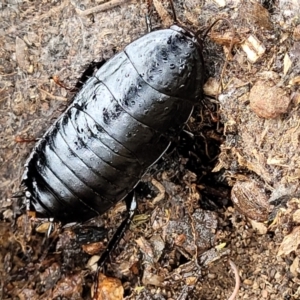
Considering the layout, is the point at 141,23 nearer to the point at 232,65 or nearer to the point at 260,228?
the point at 232,65

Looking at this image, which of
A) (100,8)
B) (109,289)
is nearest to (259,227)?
(109,289)

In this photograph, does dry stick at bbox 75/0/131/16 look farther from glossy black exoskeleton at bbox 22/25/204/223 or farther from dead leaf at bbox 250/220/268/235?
dead leaf at bbox 250/220/268/235

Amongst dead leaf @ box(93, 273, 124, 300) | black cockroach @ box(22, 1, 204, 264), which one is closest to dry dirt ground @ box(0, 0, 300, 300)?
dead leaf @ box(93, 273, 124, 300)

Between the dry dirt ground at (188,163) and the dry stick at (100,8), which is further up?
the dry stick at (100,8)

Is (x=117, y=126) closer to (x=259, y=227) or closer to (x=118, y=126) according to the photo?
(x=118, y=126)

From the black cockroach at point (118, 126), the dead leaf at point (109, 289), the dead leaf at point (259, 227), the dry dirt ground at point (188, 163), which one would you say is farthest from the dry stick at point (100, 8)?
the dead leaf at point (109, 289)

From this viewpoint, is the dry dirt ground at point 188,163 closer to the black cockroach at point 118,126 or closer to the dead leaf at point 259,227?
the dead leaf at point 259,227
